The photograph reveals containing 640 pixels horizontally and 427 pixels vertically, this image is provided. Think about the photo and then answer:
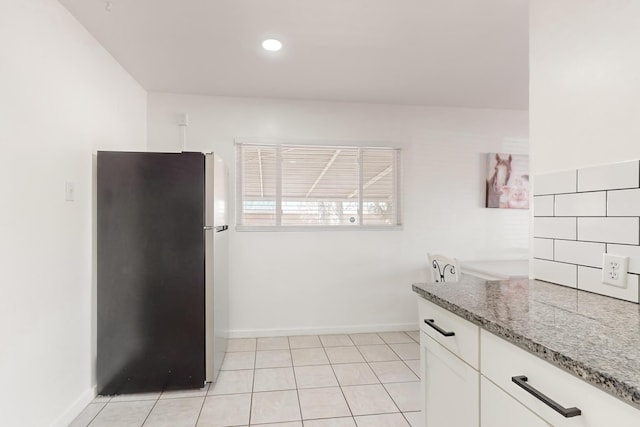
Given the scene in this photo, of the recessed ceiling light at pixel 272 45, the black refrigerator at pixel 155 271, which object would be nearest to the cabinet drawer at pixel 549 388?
the black refrigerator at pixel 155 271

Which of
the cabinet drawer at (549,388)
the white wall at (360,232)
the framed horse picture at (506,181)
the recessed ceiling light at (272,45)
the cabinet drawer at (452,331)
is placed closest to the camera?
the cabinet drawer at (549,388)

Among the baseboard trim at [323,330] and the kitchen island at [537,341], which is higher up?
the kitchen island at [537,341]

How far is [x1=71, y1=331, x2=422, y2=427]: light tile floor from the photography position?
2.03 metres

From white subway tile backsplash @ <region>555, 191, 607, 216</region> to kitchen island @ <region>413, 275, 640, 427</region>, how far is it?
0.30 metres

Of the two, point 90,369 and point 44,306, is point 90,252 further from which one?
point 90,369

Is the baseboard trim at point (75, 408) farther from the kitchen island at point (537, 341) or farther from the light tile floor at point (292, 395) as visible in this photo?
the kitchen island at point (537, 341)

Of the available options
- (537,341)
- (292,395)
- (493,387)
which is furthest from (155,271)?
(537,341)

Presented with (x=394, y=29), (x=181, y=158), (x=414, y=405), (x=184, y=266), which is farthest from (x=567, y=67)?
(x=184, y=266)

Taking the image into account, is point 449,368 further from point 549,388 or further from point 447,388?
point 549,388

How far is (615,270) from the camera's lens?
1.15m

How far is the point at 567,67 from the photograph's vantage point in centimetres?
136

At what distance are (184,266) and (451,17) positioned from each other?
2304 mm

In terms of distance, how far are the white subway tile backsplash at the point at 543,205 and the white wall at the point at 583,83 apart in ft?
0.41

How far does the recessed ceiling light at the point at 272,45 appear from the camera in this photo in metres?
2.25
